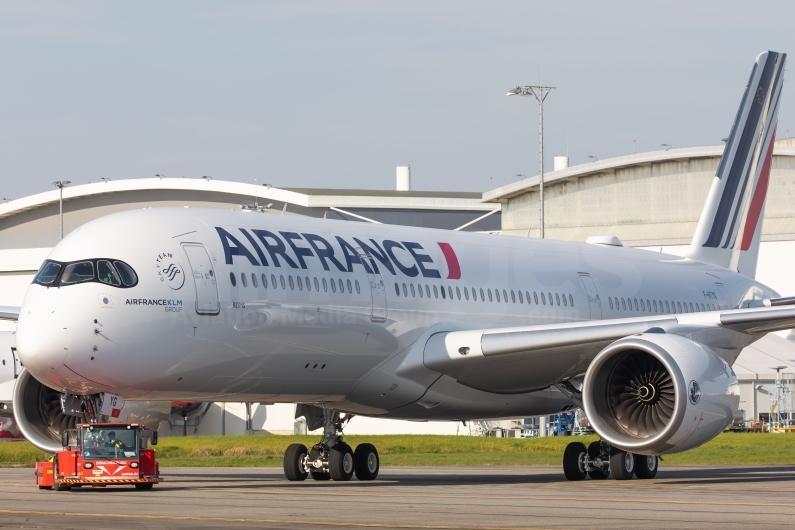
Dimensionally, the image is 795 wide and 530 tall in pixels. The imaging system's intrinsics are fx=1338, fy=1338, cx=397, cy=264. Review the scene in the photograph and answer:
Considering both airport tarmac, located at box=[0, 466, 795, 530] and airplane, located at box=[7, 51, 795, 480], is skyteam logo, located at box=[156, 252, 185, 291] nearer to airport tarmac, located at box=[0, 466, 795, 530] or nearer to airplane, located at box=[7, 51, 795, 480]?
airplane, located at box=[7, 51, 795, 480]

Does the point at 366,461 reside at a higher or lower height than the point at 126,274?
lower

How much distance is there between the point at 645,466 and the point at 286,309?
7235mm

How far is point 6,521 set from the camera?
45.3 feet

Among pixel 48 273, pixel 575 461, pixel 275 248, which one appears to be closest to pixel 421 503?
pixel 275 248

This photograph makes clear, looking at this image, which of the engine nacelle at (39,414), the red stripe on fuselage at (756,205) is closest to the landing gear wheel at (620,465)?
the engine nacelle at (39,414)

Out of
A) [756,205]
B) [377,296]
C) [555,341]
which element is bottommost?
[555,341]

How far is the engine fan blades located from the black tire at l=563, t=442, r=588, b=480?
263 centimetres

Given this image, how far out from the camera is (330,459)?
22.1m

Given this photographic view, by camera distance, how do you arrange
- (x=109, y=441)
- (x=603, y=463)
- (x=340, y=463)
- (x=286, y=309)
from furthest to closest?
(x=603, y=463) → (x=340, y=463) → (x=286, y=309) → (x=109, y=441)

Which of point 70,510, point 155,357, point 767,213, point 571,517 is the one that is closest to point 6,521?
point 70,510

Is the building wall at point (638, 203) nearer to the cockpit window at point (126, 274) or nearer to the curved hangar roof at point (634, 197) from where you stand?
the curved hangar roof at point (634, 197)

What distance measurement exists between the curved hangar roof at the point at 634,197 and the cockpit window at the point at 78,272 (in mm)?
41814

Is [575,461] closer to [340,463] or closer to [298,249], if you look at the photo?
[340,463]

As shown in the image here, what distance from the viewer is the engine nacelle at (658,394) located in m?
18.8
